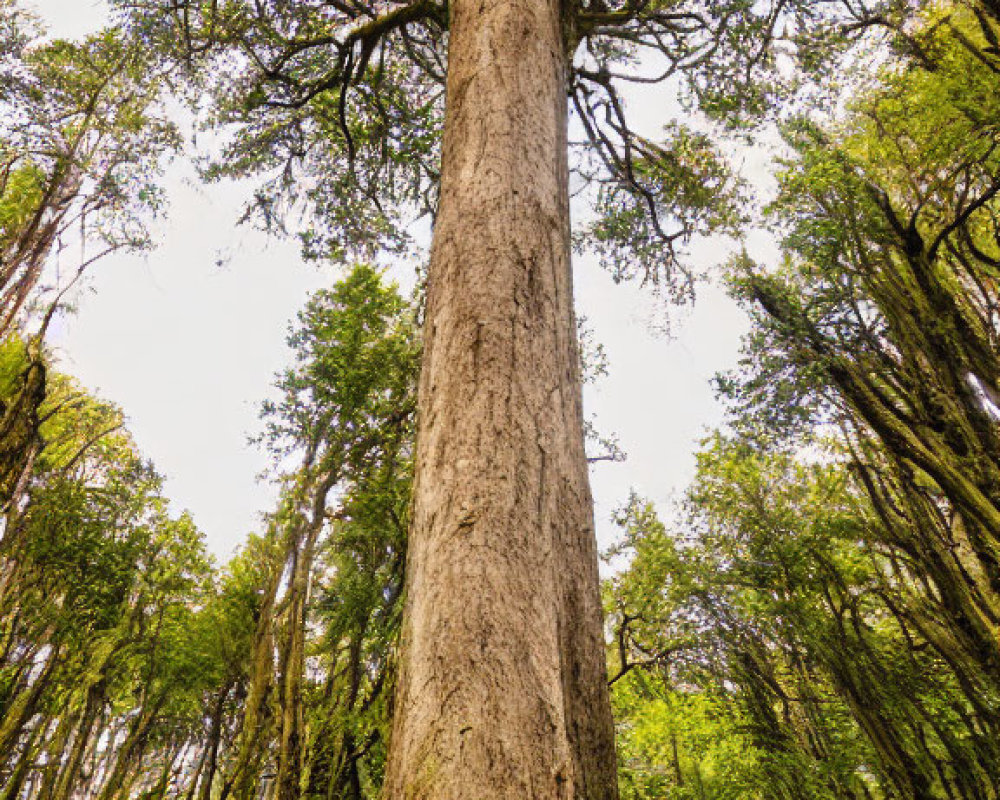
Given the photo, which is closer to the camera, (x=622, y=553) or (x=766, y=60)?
(x=766, y=60)

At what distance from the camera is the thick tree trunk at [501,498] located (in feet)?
2.81

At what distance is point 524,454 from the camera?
47.8 inches

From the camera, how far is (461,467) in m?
1.18

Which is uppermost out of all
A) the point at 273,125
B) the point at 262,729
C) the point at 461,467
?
the point at 273,125

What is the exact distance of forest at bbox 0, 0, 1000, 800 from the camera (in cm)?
124

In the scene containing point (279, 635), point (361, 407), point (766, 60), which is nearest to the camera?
point (279, 635)

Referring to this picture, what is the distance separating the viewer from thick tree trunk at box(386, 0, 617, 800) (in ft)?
2.81

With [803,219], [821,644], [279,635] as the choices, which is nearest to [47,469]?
[279,635]

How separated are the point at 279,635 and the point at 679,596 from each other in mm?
4875

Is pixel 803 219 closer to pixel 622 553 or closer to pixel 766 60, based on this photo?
pixel 766 60

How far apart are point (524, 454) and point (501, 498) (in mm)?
139

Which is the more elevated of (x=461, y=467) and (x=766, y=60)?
(x=766, y=60)

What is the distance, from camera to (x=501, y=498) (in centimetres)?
112

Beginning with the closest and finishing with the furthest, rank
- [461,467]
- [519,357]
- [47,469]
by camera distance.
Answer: [461,467], [519,357], [47,469]
